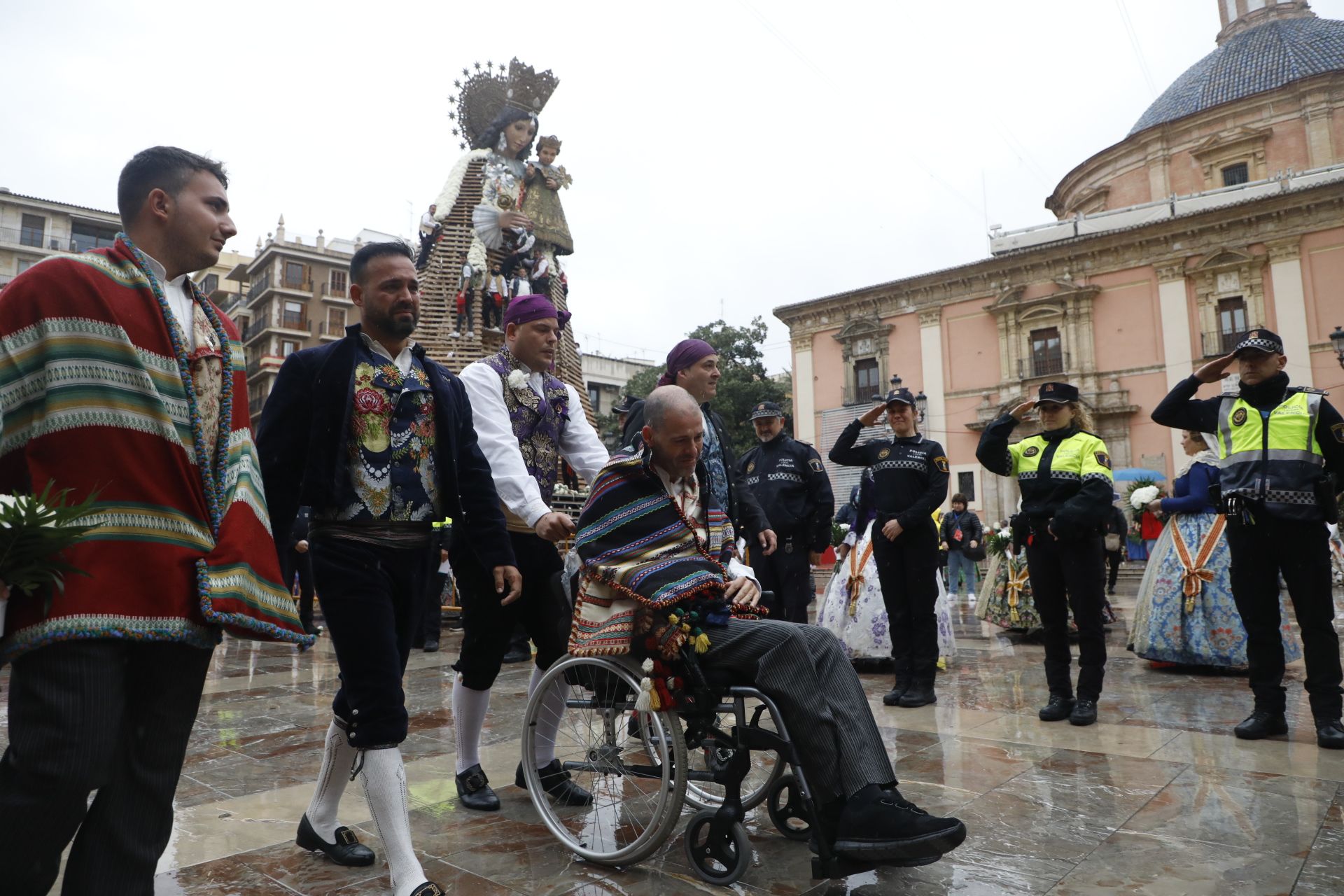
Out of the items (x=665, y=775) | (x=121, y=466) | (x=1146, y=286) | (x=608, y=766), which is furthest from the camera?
(x=1146, y=286)

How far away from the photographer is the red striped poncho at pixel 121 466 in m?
1.75

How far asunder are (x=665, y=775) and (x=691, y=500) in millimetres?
949

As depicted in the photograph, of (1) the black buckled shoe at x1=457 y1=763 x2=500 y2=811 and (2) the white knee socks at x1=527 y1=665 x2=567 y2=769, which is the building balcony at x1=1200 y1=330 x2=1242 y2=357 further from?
(1) the black buckled shoe at x1=457 y1=763 x2=500 y2=811

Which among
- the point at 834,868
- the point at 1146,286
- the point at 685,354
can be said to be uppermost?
the point at 1146,286

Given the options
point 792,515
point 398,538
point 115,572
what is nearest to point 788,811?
point 398,538

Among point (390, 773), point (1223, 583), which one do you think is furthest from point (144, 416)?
point (1223, 583)

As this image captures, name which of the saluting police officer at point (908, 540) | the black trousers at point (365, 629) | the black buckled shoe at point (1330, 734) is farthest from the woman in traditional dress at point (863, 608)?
the black trousers at point (365, 629)

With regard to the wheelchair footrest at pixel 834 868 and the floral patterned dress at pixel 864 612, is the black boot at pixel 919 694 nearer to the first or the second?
the floral patterned dress at pixel 864 612

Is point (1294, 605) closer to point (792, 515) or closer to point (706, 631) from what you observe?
point (792, 515)

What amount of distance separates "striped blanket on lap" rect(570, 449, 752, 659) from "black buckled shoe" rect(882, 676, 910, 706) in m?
2.76

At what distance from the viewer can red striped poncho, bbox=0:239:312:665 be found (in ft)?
5.75

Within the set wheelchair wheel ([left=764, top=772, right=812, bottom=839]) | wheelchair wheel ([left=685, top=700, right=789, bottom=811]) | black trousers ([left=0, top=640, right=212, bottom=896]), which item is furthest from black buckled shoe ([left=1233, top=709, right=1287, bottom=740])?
black trousers ([left=0, top=640, right=212, bottom=896])

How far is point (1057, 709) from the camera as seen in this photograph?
4805 millimetres

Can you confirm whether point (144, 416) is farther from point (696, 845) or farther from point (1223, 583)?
point (1223, 583)
